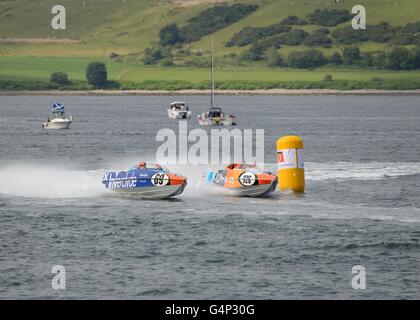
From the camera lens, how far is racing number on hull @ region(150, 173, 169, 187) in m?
71.8

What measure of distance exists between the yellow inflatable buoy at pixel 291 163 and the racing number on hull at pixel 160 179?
8.10 meters

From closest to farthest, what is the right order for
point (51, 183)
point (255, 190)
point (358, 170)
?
point (255, 190)
point (51, 183)
point (358, 170)

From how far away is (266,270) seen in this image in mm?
52719

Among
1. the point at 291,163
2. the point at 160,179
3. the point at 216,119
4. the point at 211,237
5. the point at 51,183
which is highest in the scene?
the point at 291,163

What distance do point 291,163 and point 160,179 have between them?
8.86 m

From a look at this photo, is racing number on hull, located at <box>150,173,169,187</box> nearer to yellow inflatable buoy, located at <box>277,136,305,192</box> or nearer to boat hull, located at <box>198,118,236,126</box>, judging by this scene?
yellow inflatable buoy, located at <box>277,136,305,192</box>

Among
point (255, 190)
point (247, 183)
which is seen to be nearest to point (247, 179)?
point (247, 183)

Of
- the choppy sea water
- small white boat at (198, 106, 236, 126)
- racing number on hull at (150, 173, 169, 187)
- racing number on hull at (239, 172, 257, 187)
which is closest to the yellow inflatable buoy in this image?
the choppy sea water

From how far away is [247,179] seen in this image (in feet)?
240

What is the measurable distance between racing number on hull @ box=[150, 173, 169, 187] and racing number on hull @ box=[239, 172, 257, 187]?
4.83m

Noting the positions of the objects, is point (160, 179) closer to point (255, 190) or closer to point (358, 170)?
point (255, 190)

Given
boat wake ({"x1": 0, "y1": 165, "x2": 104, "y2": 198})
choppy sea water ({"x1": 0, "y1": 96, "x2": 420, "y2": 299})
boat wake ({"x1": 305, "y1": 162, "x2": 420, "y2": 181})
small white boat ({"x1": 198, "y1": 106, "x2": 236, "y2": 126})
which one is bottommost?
choppy sea water ({"x1": 0, "y1": 96, "x2": 420, "y2": 299})

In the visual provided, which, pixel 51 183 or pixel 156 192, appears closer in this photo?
pixel 156 192
